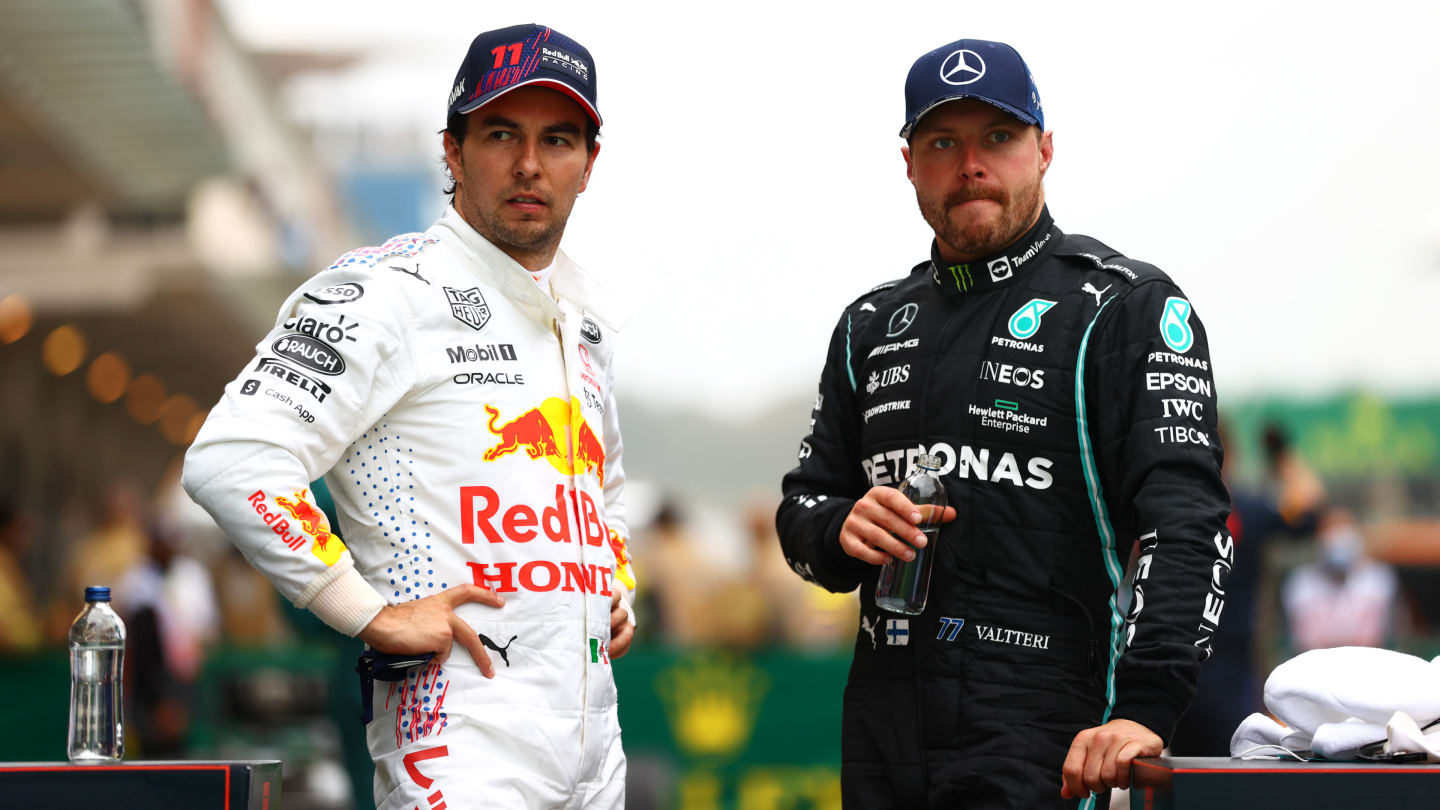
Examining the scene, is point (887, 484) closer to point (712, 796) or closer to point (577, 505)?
point (577, 505)

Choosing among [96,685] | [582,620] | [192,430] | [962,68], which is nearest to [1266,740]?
[582,620]

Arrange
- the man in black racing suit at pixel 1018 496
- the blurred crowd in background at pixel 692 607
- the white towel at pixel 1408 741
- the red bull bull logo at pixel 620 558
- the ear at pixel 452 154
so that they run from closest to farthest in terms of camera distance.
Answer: the white towel at pixel 1408 741, the man in black racing suit at pixel 1018 496, the ear at pixel 452 154, the red bull bull logo at pixel 620 558, the blurred crowd in background at pixel 692 607

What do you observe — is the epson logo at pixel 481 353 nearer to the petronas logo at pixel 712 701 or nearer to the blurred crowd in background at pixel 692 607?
the blurred crowd in background at pixel 692 607

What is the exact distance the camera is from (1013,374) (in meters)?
2.64

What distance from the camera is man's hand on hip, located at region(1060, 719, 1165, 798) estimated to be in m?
2.26

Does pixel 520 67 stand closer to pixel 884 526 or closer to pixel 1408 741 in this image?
pixel 884 526

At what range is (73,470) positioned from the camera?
18844mm

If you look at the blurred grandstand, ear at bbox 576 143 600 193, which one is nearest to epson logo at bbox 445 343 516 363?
ear at bbox 576 143 600 193

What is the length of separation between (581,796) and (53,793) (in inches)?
31.7

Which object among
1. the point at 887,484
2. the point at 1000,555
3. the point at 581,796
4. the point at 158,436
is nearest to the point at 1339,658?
the point at 1000,555

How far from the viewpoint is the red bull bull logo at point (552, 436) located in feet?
8.48

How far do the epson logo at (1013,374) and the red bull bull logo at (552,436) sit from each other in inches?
27.5

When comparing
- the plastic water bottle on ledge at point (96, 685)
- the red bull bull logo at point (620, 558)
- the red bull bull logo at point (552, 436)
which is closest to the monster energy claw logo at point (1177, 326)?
the red bull bull logo at point (552, 436)

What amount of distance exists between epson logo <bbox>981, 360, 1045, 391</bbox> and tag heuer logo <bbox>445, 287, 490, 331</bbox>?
2.81 ft
